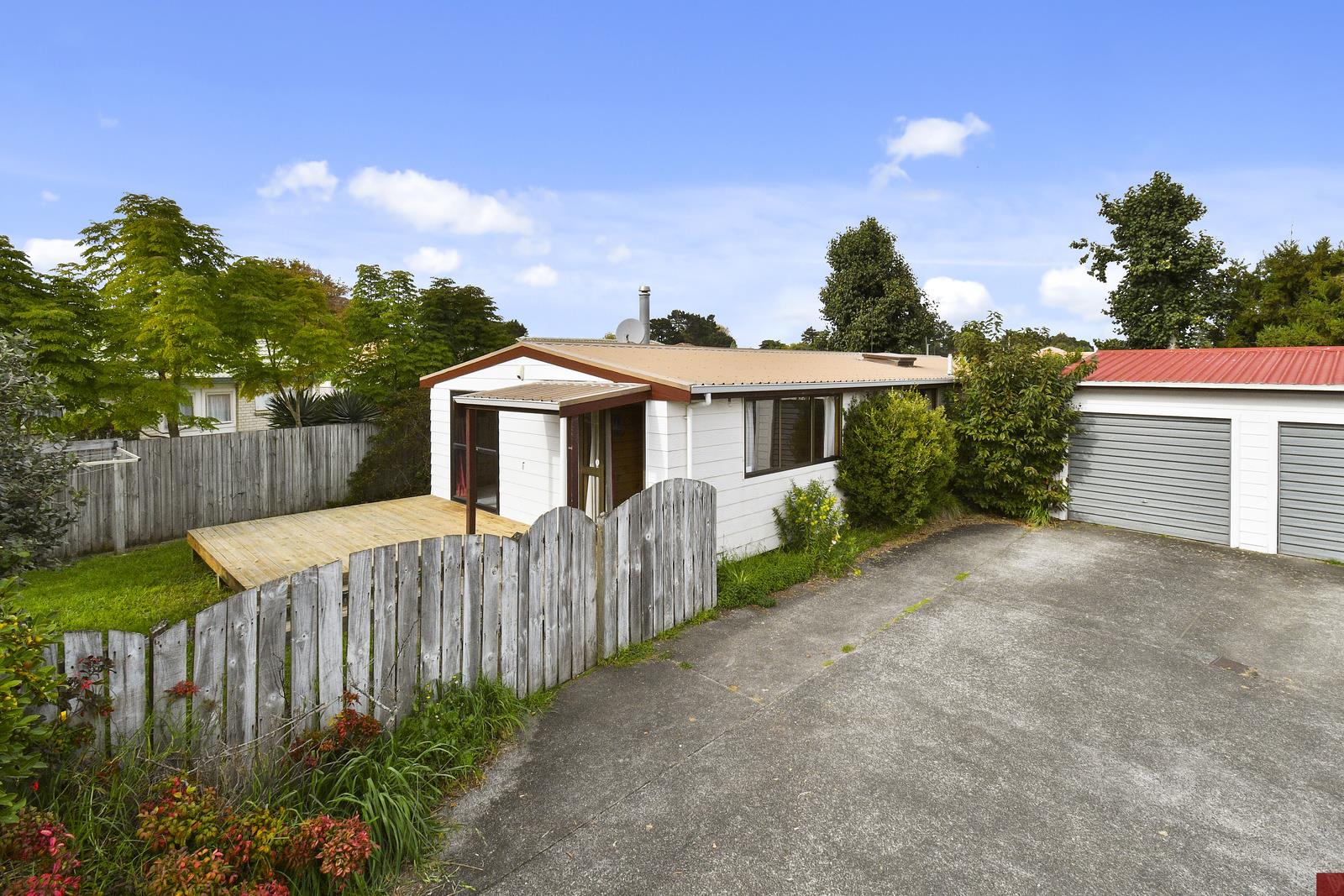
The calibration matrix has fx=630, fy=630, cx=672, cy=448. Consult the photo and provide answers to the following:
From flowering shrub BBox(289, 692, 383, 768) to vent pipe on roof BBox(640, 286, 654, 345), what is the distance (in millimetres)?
9144

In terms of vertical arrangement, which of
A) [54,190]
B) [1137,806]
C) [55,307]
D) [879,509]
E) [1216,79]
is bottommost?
[1137,806]

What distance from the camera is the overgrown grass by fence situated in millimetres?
10609

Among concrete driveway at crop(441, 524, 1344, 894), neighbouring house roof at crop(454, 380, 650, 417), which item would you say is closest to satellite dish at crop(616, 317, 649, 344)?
neighbouring house roof at crop(454, 380, 650, 417)

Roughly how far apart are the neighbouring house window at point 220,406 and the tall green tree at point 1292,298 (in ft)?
117

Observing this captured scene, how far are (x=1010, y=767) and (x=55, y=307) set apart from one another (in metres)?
14.2

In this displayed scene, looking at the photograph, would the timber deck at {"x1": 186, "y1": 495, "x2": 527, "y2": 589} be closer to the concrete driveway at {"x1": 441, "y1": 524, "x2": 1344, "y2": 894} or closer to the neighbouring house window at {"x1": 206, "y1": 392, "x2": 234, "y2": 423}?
the concrete driveway at {"x1": 441, "y1": 524, "x2": 1344, "y2": 894}

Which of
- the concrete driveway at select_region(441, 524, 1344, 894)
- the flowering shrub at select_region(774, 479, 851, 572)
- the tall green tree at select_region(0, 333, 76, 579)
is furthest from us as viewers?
the flowering shrub at select_region(774, 479, 851, 572)

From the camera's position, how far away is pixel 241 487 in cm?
1239

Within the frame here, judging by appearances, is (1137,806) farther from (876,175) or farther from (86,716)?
(876,175)

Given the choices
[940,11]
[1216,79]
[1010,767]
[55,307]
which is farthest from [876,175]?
[55,307]

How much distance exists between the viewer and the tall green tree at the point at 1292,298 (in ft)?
70.9

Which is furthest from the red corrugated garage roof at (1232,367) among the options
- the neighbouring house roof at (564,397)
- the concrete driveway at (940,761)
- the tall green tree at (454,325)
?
the tall green tree at (454,325)

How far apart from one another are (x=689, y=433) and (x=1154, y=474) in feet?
29.0

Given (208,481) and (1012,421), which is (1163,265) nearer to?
(1012,421)
